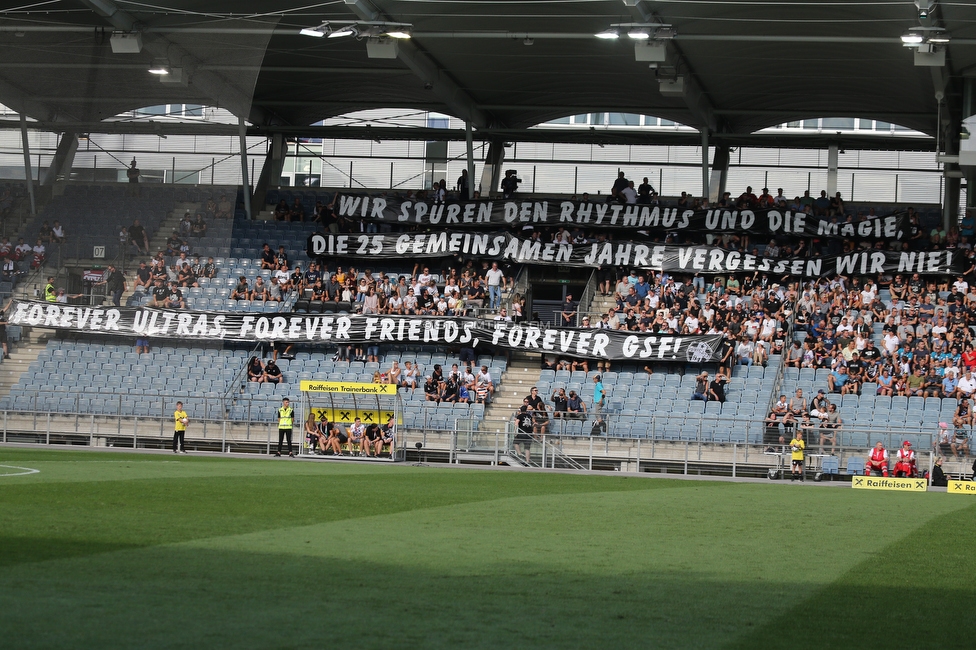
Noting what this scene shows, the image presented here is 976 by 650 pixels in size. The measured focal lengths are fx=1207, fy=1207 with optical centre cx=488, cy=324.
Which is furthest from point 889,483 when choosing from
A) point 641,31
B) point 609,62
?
point 609,62

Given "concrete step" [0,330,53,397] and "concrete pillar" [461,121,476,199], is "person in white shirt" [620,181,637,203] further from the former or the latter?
"concrete step" [0,330,53,397]

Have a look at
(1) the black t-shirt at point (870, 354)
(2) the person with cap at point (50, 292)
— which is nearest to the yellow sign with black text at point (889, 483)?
(1) the black t-shirt at point (870, 354)

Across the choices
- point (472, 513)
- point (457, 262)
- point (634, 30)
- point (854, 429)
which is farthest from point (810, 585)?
point (457, 262)

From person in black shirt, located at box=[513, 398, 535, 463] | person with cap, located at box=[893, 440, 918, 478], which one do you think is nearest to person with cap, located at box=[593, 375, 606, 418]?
person in black shirt, located at box=[513, 398, 535, 463]

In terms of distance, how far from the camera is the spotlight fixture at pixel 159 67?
832cm

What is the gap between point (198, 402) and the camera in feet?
101

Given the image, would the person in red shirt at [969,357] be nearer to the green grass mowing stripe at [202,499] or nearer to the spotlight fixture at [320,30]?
the green grass mowing stripe at [202,499]

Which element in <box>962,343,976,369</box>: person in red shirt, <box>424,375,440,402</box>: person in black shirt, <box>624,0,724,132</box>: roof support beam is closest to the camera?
<box>624,0,724,132</box>: roof support beam

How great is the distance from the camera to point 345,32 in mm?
29766

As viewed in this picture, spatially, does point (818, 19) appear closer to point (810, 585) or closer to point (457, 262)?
point (457, 262)

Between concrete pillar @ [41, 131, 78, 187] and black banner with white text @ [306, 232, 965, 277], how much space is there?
102 ft

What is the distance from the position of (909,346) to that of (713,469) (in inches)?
312

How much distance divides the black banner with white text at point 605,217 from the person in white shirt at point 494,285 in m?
2.54

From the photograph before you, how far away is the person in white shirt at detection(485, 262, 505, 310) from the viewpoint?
38.0m
